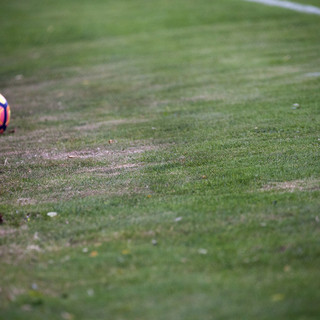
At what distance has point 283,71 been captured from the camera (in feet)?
Result: 38.4

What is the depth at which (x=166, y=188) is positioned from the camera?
6102mm

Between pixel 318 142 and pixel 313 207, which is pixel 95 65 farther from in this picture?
pixel 313 207

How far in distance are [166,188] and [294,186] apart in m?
1.58

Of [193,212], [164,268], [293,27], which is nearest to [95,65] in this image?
[293,27]

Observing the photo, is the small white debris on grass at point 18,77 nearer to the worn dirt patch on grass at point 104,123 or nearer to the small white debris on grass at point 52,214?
the worn dirt patch on grass at point 104,123

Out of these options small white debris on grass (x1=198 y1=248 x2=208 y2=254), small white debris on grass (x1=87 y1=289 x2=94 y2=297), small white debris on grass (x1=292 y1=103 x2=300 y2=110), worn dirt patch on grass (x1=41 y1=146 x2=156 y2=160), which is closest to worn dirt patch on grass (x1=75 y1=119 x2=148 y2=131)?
worn dirt patch on grass (x1=41 y1=146 x2=156 y2=160)

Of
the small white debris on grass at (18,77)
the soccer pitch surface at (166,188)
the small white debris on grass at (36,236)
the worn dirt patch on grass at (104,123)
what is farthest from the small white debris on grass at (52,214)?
the small white debris on grass at (18,77)

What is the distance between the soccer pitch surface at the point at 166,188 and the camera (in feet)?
13.4

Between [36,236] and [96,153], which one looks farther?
[96,153]

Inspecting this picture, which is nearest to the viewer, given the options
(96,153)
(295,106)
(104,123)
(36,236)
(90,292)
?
(90,292)

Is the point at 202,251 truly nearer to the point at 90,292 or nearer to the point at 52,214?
the point at 90,292

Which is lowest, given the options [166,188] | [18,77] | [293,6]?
[166,188]

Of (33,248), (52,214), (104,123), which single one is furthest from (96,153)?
(33,248)

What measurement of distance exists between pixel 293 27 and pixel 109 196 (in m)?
12.9
